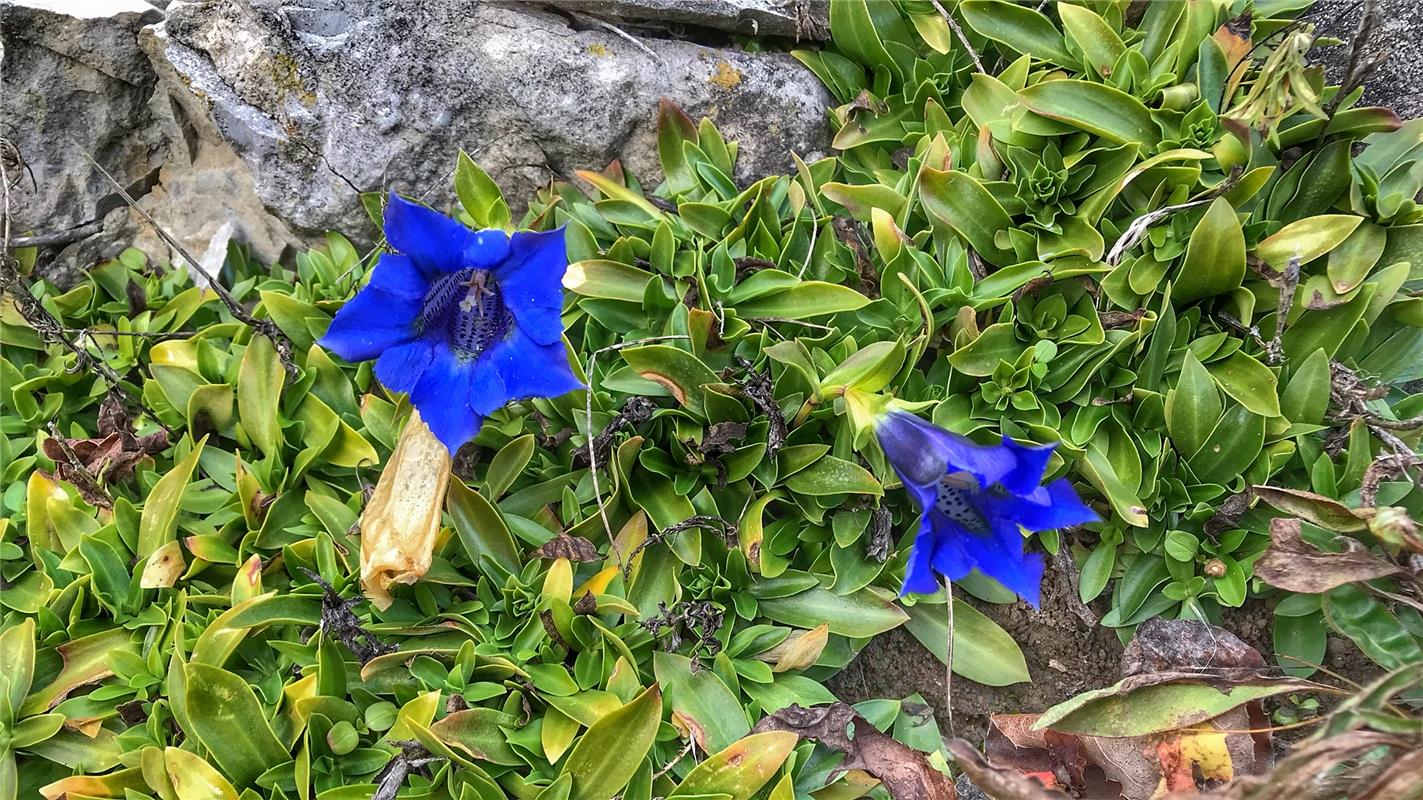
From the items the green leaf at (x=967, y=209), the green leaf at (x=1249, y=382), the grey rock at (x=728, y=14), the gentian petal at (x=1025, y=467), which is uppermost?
the grey rock at (x=728, y=14)

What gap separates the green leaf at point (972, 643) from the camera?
1.93 meters

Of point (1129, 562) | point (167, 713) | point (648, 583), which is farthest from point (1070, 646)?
point (167, 713)

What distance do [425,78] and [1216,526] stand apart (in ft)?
7.16

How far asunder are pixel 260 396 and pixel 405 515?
602 mm

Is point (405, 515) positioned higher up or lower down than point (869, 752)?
higher up

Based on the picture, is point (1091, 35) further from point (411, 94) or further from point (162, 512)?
point (162, 512)

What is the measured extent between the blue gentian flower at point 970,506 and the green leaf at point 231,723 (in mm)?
1252

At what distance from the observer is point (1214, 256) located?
1946 millimetres

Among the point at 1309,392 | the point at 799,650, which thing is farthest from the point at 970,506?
the point at 1309,392

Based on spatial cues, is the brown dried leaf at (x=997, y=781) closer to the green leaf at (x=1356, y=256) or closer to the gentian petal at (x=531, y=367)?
the gentian petal at (x=531, y=367)

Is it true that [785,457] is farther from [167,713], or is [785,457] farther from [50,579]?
[50,579]

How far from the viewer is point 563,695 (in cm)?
181

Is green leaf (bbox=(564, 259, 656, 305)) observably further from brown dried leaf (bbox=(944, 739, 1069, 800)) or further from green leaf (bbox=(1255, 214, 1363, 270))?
green leaf (bbox=(1255, 214, 1363, 270))

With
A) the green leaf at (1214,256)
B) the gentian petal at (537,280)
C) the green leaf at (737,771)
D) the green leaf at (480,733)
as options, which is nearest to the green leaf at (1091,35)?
the green leaf at (1214,256)
